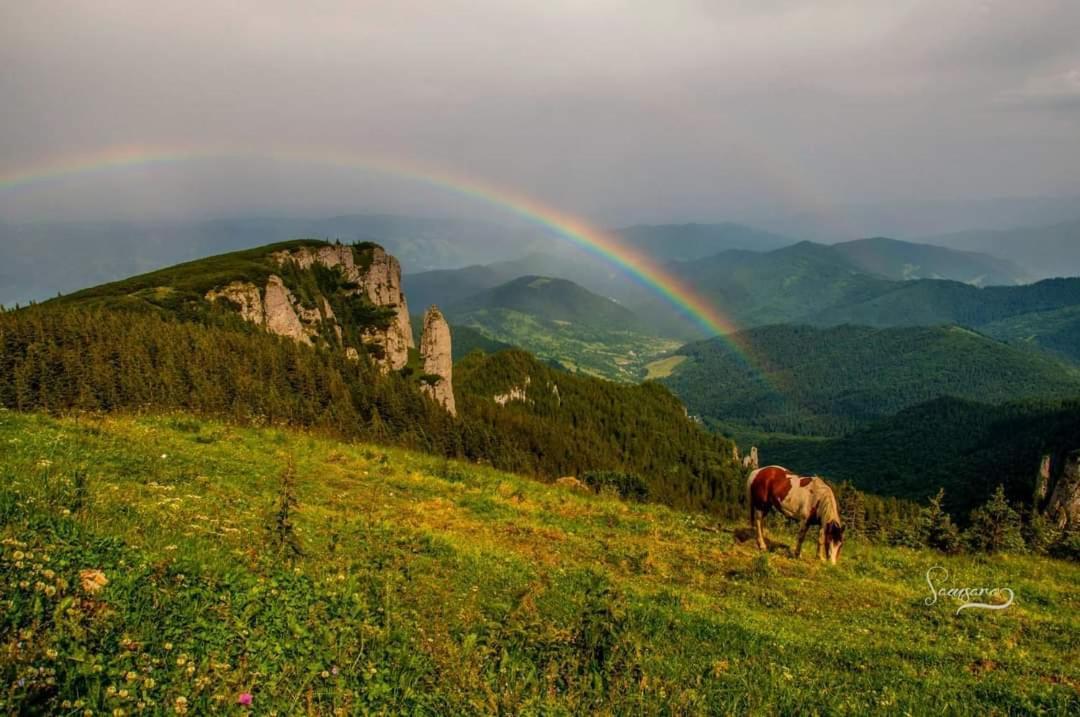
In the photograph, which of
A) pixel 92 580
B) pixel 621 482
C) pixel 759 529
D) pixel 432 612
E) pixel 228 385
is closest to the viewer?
pixel 92 580

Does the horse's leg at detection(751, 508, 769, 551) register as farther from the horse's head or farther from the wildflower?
the wildflower

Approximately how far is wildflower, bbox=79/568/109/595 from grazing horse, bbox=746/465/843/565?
19.7m

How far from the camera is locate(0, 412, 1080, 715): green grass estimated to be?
7211 millimetres

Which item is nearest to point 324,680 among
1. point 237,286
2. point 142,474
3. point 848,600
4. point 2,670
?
point 2,670

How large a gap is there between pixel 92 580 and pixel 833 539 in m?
21.3

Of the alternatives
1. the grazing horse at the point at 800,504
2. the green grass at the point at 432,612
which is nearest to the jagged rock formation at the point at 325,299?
the green grass at the point at 432,612

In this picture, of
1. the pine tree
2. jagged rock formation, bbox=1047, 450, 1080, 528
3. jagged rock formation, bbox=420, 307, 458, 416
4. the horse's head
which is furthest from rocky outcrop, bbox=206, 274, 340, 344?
jagged rock formation, bbox=1047, 450, 1080, 528

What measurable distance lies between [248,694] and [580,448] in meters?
154

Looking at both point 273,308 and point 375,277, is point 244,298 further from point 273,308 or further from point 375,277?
point 375,277

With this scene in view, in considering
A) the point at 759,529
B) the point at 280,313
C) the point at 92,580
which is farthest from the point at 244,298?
the point at 92,580

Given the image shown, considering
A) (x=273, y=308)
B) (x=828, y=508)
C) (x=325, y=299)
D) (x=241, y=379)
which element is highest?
(x=325, y=299)

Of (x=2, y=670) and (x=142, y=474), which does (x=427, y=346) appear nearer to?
(x=142, y=474)

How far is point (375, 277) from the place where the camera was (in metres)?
186

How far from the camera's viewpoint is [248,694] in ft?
21.9
